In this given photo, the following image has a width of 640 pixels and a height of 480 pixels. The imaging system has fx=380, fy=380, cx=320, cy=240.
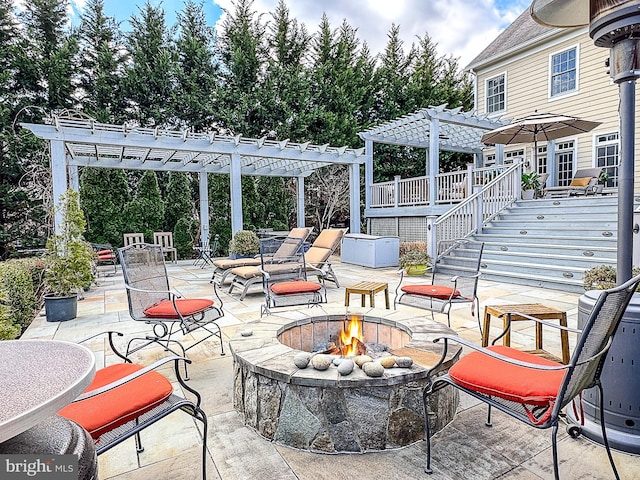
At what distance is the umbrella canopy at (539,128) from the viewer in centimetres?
864

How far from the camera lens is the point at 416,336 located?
2.88 metres

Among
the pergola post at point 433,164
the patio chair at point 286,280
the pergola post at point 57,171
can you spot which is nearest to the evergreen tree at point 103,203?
the pergola post at point 57,171

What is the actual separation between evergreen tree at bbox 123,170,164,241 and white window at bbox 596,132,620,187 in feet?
44.5

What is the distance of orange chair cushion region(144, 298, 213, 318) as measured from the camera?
11.3ft

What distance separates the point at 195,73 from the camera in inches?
661

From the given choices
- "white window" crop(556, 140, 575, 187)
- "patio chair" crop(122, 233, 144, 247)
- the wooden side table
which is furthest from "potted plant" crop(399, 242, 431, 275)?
"patio chair" crop(122, 233, 144, 247)

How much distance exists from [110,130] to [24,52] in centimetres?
929

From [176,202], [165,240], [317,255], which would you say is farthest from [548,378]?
[176,202]

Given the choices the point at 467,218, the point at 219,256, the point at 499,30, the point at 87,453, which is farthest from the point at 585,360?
the point at 499,30

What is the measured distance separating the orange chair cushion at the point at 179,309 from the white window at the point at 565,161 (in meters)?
11.8

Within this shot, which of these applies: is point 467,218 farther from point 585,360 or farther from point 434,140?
point 585,360

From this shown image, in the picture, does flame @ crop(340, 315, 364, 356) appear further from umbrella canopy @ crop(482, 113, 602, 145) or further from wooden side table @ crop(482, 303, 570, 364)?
umbrella canopy @ crop(482, 113, 602, 145)

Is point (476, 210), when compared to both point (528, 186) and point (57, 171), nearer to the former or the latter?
point (528, 186)

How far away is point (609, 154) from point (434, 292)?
31.7 ft
